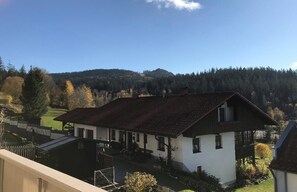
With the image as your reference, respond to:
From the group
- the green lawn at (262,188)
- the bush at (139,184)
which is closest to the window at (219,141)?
the green lawn at (262,188)

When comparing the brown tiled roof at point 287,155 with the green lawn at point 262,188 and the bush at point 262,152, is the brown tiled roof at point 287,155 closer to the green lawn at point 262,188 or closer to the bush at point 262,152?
the green lawn at point 262,188

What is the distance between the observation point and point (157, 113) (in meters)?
27.4

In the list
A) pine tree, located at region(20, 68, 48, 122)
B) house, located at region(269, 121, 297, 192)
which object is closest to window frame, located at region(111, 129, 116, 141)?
house, located at region(269, 121, 297, 192)

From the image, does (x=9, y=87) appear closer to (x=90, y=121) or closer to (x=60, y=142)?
(x=90, y=121)

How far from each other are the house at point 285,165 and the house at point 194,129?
19.0 ft

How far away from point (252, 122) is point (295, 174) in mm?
11619

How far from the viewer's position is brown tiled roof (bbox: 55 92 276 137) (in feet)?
76.2

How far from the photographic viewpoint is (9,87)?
247 ft

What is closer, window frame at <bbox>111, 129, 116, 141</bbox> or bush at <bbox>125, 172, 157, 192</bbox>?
bush at <bbox>125, 172, 157, 192</bbox>

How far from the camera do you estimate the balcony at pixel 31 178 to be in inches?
94.7

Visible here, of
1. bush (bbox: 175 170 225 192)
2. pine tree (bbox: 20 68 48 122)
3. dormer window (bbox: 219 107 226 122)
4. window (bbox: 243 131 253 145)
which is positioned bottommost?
bush (bbox: 175 170 225 192)

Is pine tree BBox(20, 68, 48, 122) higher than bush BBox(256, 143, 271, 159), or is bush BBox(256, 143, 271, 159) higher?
pine tree BBox(20, 68, 48, 122)

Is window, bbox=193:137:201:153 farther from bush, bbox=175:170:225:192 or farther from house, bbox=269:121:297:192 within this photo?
house, bbox=269:121:297:192

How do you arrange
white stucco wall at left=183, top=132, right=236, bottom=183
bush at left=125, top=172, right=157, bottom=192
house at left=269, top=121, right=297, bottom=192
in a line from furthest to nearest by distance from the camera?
white stucco wall at left=183, top=132, right=236, bottom=183 → house at left=269, top=121, right=297, bottom=192 → bush at left=125, top=172, right=157, bottom=192
